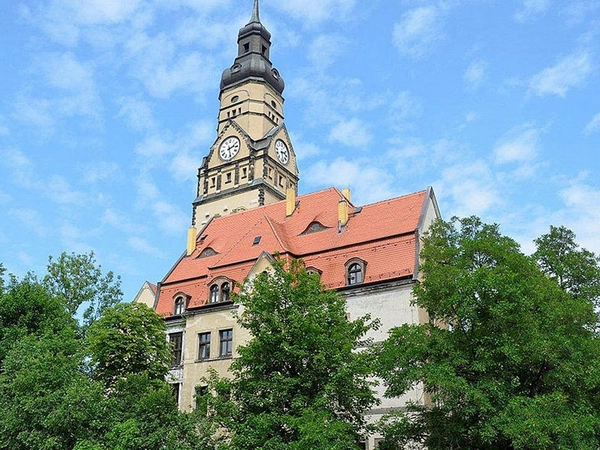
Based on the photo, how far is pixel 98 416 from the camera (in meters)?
25.0

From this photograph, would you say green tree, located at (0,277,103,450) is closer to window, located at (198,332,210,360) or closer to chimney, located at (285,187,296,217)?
window, located at (198,332,210,360)

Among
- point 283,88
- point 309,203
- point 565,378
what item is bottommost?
point 565,378

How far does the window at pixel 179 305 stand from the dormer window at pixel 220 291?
8.42ft

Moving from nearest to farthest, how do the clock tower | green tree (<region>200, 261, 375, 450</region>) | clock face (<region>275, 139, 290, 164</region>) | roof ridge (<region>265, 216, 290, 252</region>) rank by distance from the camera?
1. green tree (<region>200, 261, 375, 450</region>)
2. roof ridge (<region>265, 216, 290, 252</region>)
3. the clock tower
4. clock face (<region>275, 139, 290, 164</region>)

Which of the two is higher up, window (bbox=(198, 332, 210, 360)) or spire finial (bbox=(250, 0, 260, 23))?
spire finial (bbox=(250, 0, 260, 23))

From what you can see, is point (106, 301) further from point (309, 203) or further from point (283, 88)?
point (283, 88)

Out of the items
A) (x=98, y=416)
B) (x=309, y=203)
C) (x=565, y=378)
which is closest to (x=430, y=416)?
(x=565, y=378)

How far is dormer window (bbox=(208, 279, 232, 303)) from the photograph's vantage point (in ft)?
117

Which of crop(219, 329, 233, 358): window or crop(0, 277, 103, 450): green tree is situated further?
crop(219, 329, 233, 358): window

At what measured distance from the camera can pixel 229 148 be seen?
63.9 meters

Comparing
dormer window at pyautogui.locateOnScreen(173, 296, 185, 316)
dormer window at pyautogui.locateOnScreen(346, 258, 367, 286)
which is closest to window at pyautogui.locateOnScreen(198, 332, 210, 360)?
dormer window at pyautogui.locateOnScreen(173, 296, 185, 316)

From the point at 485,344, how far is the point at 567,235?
1395 cm

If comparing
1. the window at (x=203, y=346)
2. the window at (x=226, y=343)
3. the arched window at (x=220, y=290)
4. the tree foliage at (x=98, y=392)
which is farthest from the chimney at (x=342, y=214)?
the tree foliage at (x=98, y=392)

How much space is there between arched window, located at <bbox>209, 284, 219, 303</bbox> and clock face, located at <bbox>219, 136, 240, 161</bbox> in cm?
2849
